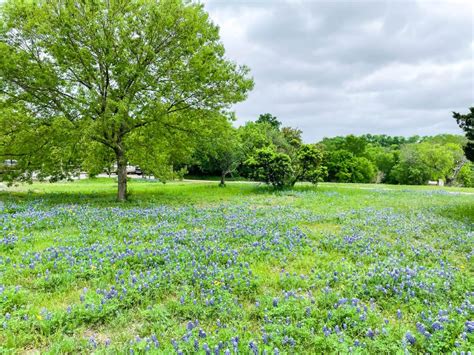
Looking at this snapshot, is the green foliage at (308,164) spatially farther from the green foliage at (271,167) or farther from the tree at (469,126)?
the tree at (469,126)

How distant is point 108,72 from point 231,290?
11896 millimetres

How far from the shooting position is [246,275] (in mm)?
4688

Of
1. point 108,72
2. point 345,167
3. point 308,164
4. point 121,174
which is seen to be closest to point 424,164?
point 345,167

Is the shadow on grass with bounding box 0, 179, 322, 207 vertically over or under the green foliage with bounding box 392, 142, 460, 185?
under

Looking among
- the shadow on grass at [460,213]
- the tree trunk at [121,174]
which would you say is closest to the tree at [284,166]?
the tree trunk at [121,174]

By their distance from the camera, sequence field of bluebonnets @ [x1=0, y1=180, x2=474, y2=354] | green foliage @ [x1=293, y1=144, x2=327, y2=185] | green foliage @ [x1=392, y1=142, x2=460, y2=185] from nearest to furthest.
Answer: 1. field of bluebonnets @ [x1=0, y1=180, x2=474, y2=354]
2. green foliage @ [x1=293, y1=144, x2=327, y2=185]
3. green foliage @ [x1=392, y1=142, x2=460, y2=185]

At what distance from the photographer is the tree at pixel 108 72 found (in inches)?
458

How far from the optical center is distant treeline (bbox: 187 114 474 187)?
67.1ft

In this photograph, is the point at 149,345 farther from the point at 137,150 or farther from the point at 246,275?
the point at 137,150

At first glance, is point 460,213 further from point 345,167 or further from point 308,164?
point 345,167

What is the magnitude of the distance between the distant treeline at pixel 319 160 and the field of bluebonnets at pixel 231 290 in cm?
894

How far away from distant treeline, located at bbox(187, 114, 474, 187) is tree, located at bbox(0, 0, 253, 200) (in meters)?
3.03

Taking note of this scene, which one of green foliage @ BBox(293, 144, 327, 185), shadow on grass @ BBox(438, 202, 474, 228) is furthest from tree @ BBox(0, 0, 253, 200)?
shadow on grass @ BBox(438, 202, 474, 228)

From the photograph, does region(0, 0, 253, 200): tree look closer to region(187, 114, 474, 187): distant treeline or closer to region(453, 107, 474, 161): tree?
region(187, 114, 474, 187): distant treeline
